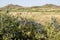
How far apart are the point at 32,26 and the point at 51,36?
142 cm

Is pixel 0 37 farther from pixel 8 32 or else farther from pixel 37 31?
pixel 37 31

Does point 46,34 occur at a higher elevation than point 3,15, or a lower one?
lower

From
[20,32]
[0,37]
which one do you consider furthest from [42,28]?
[0,37]

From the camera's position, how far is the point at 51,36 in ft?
54.3

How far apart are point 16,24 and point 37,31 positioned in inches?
60.0

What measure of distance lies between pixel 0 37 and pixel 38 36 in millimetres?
2488

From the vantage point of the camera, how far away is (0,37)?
15523mm

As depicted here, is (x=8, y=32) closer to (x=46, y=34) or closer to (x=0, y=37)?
(x=0, y=37)

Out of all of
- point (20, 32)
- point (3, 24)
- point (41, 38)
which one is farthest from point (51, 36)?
point (3, 24)

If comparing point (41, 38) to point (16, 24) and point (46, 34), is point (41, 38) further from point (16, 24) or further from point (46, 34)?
point (16, 24)

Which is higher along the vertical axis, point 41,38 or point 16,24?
point 16,24

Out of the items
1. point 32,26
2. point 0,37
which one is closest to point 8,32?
point 0,37

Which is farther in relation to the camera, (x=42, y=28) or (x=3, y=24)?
(x=42, y=28)

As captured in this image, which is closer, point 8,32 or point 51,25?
point 8,32
